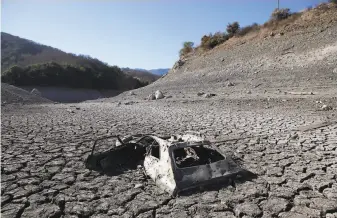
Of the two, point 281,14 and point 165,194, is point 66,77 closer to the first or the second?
point 281,14

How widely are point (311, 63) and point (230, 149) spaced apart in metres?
13.3

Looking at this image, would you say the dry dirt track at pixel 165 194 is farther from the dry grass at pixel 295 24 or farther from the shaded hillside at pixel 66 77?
the shaded hillside at pixel 66 77

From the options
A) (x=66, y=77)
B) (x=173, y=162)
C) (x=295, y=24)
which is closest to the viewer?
(x=173, y=162)

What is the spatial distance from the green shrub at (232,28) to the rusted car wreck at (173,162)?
26.6 metres

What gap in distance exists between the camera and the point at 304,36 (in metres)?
21.3

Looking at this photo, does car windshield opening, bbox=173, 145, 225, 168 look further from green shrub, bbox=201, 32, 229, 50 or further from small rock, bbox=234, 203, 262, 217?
green shrub, bbox=201, 32, 229, 50

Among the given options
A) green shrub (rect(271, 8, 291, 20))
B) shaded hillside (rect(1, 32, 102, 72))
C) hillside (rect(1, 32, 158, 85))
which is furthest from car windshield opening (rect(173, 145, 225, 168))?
shaded hillside (rect(1, 32, 102, 72))

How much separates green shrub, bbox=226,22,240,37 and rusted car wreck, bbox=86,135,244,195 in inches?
1047

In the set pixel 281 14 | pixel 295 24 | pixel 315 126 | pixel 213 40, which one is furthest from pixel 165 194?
pixel 213 40

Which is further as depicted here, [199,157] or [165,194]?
[199,157]

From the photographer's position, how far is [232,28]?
30.6 metres

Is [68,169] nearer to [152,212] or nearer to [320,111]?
[152,212]

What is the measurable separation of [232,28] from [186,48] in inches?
242

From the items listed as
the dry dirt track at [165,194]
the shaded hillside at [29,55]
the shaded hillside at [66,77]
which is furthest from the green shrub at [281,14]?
the shaded hillside at [29,55]
